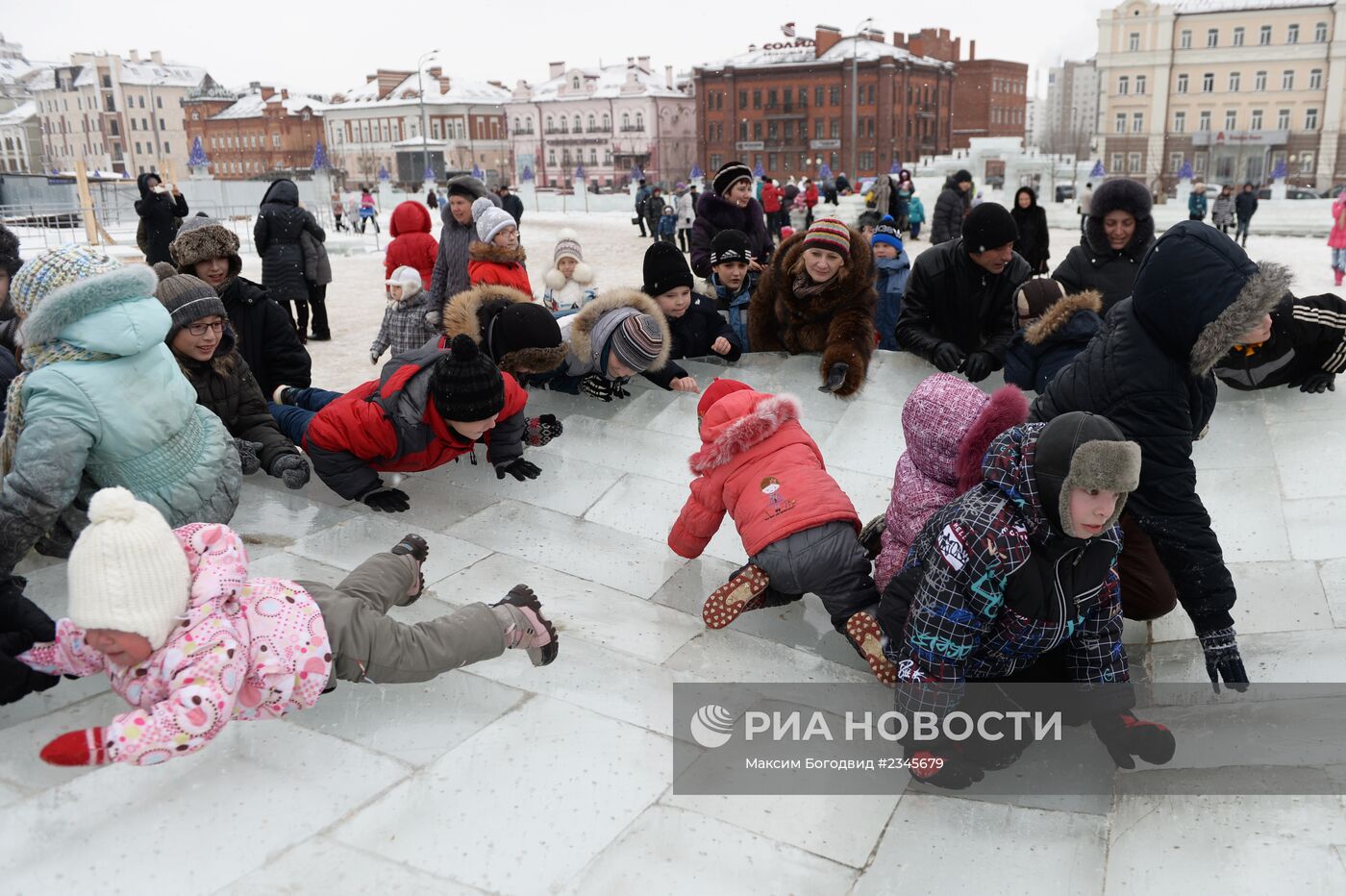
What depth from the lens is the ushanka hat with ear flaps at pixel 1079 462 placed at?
97.8 inches

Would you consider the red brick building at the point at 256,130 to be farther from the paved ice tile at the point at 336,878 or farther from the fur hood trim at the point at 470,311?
the paved ice tile at the point at 336,878

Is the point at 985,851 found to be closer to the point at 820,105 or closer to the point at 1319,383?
the point at 1319,383

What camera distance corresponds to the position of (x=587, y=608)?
3854mm

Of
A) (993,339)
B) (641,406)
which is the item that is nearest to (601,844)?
(641,406)

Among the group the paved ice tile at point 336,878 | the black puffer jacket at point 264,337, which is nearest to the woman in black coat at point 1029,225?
the black puffer jacket at point 264,337

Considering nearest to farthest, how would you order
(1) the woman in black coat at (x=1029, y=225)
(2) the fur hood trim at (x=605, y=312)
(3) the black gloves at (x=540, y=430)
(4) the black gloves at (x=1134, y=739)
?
(4) the black gloves at (x=1134, y=739) → (3) the black gloves at (x=540, y=430) → (2) the fur hood trim at (x=605, y=312) → (1) the woman in black coat at (x=1029, y=225)

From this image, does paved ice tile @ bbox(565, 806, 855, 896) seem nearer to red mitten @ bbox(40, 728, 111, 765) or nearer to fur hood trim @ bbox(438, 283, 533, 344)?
red mitten @ bbox(40, 728, 111, 765)

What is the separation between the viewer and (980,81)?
73.1m

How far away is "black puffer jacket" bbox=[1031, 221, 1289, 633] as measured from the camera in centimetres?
301

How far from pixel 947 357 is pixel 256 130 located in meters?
93.8

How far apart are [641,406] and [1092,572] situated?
3.56 metres

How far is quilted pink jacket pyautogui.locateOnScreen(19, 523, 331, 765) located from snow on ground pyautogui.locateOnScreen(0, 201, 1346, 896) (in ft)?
0.71

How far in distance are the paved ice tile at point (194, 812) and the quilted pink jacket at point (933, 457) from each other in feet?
6.46

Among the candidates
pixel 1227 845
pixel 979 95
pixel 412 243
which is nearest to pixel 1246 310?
pixel 1227 845
